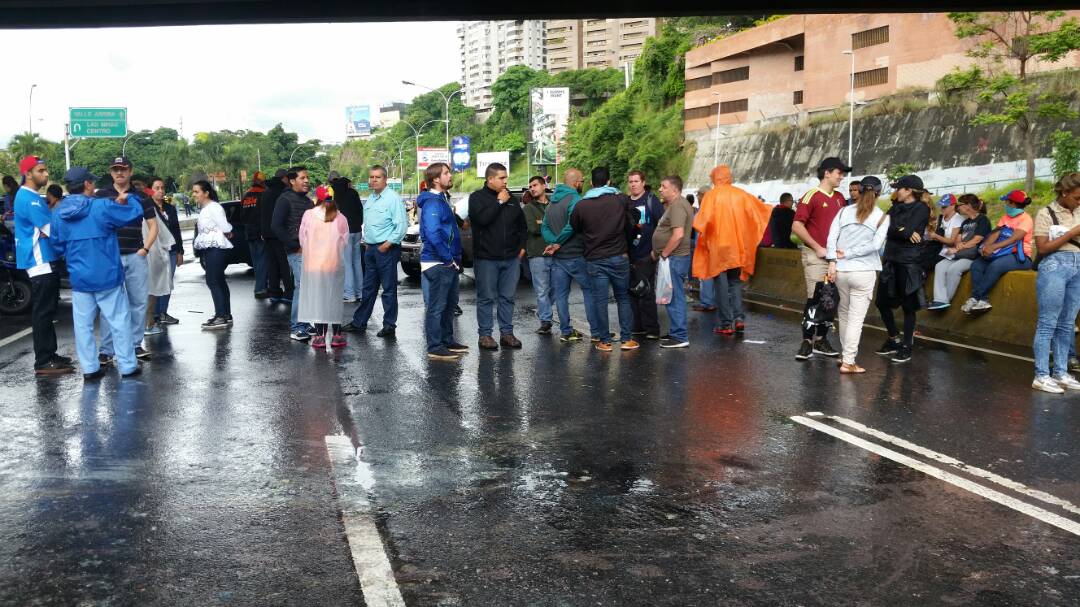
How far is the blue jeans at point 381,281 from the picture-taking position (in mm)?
11414

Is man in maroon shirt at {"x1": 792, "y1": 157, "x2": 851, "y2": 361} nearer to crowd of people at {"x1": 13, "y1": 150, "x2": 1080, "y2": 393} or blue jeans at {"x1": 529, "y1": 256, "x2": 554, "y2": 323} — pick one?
crowd of people at {"x1": 13, "y1": 150, "x2": 1080, "y2": 393}

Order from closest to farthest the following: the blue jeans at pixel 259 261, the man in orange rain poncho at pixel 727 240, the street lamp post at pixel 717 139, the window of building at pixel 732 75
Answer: the man in orange rain poncho at pixel 727 240 → the blue jeans at pixel 259 261 → the window of building at pixel 732 75 → the street lamp post at pixel 717 139

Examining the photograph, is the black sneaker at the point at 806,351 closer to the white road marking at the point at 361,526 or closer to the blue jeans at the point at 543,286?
the blue jeans at the point at 543,286

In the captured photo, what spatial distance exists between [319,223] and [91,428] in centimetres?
401

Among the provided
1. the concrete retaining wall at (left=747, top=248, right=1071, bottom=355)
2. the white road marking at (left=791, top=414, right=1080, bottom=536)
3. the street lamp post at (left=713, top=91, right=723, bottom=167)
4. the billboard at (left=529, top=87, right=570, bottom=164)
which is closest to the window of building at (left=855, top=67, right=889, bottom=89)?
the street lamp post at (left=713, top=91, right=723, bottom=167)

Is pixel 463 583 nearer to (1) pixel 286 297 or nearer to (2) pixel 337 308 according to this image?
(2) pixel 337 308

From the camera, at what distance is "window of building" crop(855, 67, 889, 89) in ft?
193

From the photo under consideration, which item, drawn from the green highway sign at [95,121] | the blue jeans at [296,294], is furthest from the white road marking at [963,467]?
the green highway sign at [95,121]

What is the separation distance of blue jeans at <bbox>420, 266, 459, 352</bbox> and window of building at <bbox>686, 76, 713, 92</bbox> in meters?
71.9

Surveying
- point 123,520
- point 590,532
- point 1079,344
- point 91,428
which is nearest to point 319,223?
point 91,428

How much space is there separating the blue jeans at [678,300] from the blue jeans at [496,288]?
1.78 meters

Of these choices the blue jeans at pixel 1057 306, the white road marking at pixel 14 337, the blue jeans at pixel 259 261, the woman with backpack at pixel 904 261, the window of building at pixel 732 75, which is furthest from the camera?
the window of building at pixel 732 75

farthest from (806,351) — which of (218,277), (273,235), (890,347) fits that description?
(273,235)

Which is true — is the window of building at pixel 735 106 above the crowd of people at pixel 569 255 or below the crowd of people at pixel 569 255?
above
